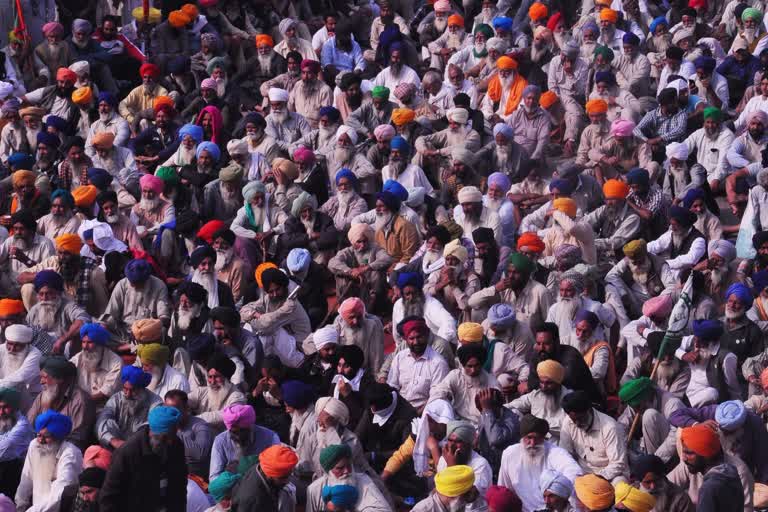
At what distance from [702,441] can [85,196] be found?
22.8 feet

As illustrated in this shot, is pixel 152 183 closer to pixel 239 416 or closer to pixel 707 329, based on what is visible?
pixel 239 416

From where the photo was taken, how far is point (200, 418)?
48.4 feet

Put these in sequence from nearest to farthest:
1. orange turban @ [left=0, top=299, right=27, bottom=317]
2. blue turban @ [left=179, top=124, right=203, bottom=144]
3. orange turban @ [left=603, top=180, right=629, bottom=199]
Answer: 1. orange turban @ [left=0, top=299, right=27, bottom=317]
2. orange turban @ [left=603, top=180, right=629, bottom=199]
3. blue turban @ [left=179, top=124, right=203, bottom=144]

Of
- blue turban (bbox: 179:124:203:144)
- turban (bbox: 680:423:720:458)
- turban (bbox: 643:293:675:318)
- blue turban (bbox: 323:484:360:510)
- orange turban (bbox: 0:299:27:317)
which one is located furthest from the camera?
blue turban (bbox: 179:124:203:144)

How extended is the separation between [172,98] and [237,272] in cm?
420

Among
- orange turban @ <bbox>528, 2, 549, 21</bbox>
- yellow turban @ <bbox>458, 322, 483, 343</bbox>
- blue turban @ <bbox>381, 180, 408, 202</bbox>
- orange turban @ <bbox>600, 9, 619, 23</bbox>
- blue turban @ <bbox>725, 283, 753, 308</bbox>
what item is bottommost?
orange turban @ <bbox>528, 2, 549, 21</bbox>

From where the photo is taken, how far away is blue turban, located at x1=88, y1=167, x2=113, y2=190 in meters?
18.9

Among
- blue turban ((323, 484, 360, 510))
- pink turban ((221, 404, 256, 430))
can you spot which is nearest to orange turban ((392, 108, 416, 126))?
pink turban ((221, 404, 256, 430))

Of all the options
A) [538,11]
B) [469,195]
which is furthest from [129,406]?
[538,11]

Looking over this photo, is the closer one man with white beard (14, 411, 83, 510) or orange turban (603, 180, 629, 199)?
man with white beard (14, 411, 83, 510)

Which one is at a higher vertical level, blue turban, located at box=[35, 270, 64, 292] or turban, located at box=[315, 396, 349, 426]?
turban, located at box=[315, 396, 349, 426]

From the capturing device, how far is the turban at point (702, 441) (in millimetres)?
13508

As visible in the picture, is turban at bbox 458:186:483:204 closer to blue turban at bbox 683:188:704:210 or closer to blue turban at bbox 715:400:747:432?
blue turban at bbox 683:188:704:210

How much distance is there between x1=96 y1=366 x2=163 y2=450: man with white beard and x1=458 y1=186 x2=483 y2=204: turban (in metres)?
4.18
